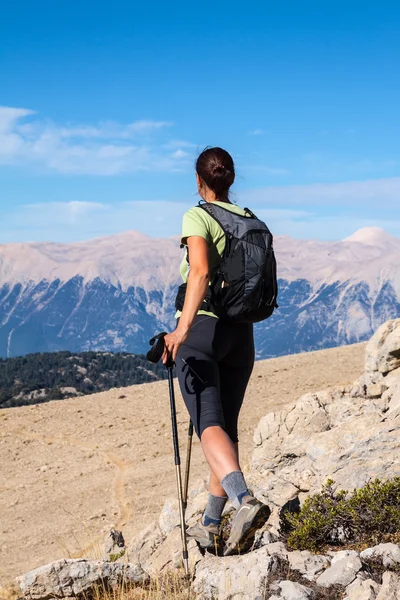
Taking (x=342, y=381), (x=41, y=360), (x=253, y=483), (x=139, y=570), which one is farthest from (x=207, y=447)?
(x=41, y=360)

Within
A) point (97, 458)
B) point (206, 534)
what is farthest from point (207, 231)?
point (97, 458)

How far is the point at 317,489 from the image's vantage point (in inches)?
246

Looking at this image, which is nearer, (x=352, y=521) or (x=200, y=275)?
(x=200, y=275)

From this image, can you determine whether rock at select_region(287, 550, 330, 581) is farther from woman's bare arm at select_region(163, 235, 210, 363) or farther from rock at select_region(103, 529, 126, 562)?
rock at select_region(103, 529, 126, 562)

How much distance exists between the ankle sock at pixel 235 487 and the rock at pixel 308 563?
1.77ft

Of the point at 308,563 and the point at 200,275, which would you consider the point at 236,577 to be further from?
the point at 200,275

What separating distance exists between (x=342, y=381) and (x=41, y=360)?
95557mm

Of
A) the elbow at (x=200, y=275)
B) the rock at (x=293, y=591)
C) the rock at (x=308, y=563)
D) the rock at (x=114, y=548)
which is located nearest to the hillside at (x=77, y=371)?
the rock at (x=114, y=548)

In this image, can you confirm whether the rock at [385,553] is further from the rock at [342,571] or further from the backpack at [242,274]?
the backpack at [242,274]

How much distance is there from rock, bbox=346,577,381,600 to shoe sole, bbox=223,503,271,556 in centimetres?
65

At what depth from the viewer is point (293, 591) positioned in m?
4.13

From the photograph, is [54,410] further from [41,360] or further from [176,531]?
[41,360]

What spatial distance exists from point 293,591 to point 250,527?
1.57 ft

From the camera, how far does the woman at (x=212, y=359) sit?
4.50 metres
